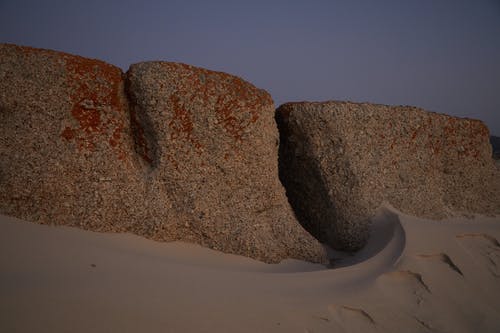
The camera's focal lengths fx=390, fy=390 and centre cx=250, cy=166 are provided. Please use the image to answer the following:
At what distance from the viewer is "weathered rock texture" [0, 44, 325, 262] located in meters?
2.92

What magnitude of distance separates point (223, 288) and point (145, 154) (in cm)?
145

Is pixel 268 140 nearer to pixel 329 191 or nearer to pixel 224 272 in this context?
pixel 329 191

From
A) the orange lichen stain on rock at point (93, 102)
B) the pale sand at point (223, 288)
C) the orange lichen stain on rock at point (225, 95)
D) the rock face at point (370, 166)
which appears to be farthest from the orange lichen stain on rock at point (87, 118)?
the rock face at point (370, 166)

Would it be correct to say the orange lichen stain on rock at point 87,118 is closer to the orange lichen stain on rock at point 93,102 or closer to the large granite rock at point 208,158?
the orange lichen stain on rock at point 93,102

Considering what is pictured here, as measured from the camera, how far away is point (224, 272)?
9.28ft

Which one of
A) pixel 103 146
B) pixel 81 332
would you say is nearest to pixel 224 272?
pixel 81 332

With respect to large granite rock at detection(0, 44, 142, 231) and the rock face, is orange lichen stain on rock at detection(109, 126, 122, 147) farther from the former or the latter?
the rock face

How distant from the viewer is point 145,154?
3385 millimetres

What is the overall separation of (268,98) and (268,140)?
16.7 inches

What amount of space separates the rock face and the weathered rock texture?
19.8 inches

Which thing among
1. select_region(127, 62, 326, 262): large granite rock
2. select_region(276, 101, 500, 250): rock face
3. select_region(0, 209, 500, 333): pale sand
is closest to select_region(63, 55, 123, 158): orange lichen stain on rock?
select_region(127, 62, 326, 262): large granite rock

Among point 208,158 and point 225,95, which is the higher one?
point 225,95

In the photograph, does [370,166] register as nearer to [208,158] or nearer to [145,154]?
[208,158]

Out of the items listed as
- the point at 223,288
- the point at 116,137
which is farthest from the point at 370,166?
the point at 116,137
